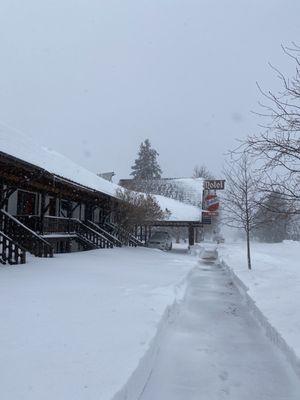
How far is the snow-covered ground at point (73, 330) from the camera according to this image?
421 centimetres

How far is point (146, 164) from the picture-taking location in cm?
7544

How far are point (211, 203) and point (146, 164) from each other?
34.0 m

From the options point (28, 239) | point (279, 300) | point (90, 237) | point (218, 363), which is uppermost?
point (90, 237)

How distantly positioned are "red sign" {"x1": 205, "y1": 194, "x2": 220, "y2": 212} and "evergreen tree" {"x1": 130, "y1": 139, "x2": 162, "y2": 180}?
102ft

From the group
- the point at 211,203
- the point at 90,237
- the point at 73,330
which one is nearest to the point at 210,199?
the point at 211,203

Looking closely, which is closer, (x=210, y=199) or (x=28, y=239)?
(x=28, y=239)

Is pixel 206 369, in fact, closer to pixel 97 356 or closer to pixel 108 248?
pixel 97 356

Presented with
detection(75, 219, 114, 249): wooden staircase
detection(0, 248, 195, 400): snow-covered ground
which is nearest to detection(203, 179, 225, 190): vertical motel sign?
detection(75, 219, 114, 249): wooden staircase

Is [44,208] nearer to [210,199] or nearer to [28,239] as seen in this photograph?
[28,239]

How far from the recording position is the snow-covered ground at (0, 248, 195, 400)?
13.8 ft

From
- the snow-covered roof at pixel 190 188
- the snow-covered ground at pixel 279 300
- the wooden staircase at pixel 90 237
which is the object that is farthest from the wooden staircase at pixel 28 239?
the snow-covered roof at pixel 190 188

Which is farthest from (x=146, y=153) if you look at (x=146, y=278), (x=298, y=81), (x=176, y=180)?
(x=298, y=81)

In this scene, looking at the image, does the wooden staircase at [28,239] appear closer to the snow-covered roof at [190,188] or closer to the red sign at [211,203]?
the red sign at [211,203]

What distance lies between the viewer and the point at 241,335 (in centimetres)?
780
